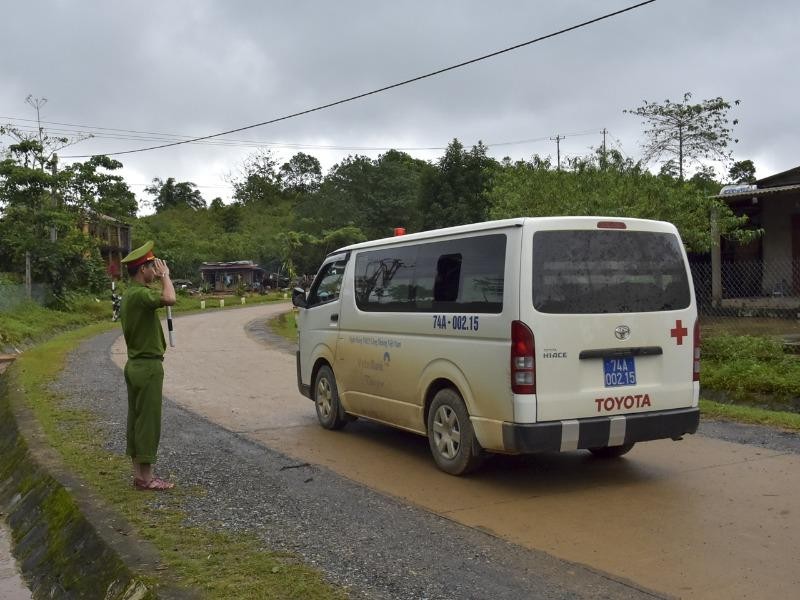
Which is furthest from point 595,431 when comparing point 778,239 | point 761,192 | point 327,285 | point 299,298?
point 778,239

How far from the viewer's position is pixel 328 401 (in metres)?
8.66

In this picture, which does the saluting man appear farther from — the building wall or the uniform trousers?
the building wall

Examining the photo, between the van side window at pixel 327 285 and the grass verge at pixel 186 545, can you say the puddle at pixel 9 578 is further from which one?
the van side window at pixel 327 285

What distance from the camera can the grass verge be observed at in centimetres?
396

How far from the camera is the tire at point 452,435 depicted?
6.24 m

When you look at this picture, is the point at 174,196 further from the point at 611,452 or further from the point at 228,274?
the point at 611,452

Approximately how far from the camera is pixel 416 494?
604 centimetres

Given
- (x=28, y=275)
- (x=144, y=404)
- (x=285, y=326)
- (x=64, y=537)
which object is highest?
(x=28, y=275)

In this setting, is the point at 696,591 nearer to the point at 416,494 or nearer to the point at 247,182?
the point at 416,494

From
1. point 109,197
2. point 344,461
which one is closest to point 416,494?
point 344,461

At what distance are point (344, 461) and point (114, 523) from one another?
2478 millimetres

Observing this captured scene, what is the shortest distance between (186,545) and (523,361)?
2.56m

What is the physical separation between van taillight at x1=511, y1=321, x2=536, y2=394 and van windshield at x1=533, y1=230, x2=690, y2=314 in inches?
8.6

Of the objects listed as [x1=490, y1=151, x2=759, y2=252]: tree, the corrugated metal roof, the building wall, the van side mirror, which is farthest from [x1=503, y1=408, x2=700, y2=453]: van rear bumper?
the building wall
